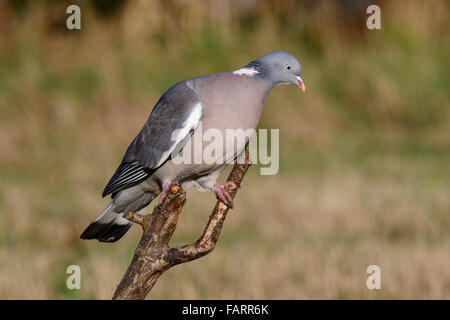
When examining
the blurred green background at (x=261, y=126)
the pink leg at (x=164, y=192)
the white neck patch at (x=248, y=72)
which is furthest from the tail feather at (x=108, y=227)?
the blurred green background at (x=261, y=126)

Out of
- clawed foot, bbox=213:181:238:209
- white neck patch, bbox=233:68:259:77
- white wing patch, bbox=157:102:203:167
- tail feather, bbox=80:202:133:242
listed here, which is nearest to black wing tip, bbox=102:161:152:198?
white wing patch, bbox=157:102:203:167

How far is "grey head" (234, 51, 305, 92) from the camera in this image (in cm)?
362

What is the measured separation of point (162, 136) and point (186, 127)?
19 centimetres

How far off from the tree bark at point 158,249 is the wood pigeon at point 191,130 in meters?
0.18

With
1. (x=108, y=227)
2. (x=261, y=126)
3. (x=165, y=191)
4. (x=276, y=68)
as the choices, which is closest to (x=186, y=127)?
(x=165, y=191)

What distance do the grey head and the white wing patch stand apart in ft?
0.88

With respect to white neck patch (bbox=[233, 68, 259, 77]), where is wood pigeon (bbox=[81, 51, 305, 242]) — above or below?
below

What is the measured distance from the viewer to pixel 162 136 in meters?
3.92

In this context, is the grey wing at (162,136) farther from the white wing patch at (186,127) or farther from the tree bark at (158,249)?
the tree bark at (158,249)

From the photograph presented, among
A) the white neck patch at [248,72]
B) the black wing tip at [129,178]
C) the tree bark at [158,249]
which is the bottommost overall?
the tree bark at [158,249]

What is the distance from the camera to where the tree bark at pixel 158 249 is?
3.33 meters

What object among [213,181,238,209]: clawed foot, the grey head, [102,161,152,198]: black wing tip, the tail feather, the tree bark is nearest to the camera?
the tree bark

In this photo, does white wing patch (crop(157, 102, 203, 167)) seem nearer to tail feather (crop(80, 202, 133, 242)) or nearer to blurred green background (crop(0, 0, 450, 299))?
tail feather (crop(80, 202, 133, 242))

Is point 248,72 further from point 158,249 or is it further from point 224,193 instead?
point 158,249
